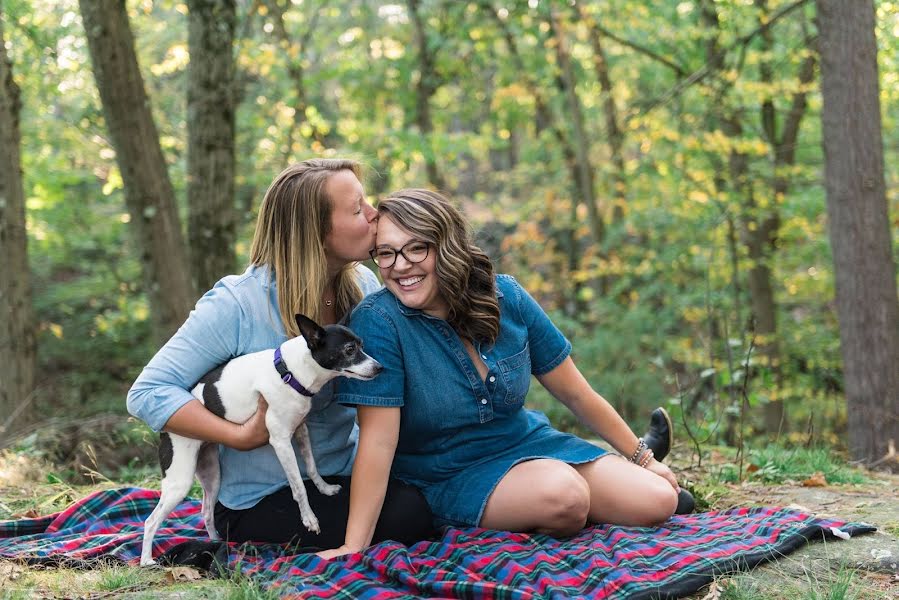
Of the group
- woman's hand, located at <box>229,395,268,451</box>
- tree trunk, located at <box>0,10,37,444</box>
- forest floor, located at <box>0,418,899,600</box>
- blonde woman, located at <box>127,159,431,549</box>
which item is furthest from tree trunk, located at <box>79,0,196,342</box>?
woman's hand, located at <box>229,395,268,451</box>

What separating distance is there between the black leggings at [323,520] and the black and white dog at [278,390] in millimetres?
71

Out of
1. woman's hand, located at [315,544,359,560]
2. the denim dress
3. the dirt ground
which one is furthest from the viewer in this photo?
the denim dress

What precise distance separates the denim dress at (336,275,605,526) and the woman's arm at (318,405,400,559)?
0.24ft

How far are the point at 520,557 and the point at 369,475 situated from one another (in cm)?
64

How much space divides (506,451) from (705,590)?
0.99 m

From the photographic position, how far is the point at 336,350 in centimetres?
319

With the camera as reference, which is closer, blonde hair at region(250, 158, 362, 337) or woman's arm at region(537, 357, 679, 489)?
blonde hair at region(250, 158, 362, 337)

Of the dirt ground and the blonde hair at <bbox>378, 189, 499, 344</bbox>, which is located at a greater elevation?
the blonde hair at <bbox>378, 189, 499, 344</bbox>

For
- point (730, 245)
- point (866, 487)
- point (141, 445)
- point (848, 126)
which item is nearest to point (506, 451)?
point (866, 487)

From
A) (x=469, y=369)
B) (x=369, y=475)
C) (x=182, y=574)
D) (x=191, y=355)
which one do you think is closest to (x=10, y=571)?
(x=182, y=574)

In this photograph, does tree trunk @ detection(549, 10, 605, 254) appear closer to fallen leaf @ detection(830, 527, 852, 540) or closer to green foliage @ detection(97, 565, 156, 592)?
fallen leaf @ detection(830, 527, 852, 540)

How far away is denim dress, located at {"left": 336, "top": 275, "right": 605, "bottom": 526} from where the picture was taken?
338cm

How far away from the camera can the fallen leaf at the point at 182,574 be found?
313 centimetres

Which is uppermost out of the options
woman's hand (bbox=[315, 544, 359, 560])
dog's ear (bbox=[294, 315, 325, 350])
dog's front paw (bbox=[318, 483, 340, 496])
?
dog's ear (bbox=[294, 315, 325, 350])
